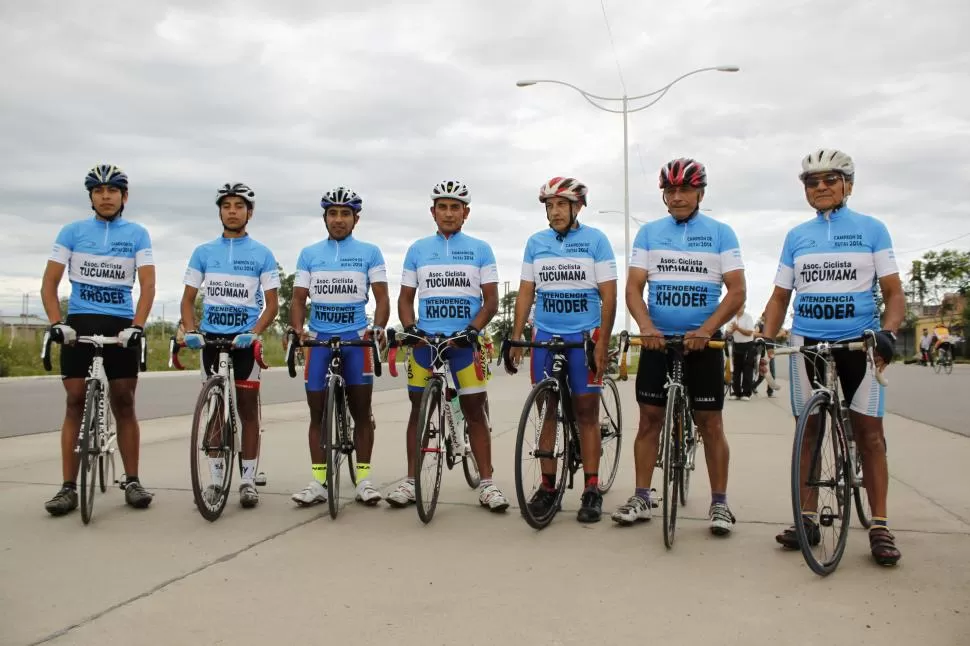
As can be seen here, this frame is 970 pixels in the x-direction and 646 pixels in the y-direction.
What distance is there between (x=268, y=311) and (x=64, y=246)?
4.71 feet

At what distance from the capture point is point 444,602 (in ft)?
12.7

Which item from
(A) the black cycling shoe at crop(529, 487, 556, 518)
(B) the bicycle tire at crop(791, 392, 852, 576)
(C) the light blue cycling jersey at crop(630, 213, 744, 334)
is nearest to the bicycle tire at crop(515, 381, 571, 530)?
(A) the black cycling shoe at crop(529, 487, 556, 518)

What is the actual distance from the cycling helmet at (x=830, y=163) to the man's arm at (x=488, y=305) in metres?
2.24

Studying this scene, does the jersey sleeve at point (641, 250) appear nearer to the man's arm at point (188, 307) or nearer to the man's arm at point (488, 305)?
the man's arm at point (488, 305)

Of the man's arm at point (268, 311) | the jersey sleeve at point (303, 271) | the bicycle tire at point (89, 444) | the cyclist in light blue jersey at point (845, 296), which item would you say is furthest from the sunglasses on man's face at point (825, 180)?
the bicycle tire at point (89, 444)

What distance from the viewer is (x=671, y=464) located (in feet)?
16.2

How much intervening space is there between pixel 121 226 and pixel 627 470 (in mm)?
4777

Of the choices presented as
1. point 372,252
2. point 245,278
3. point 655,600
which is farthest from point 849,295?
point 245,278

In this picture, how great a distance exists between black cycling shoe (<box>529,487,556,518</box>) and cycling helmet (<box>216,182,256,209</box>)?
3.00 metres

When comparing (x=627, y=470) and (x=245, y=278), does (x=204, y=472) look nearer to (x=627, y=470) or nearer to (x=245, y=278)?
(x=245, y=278)

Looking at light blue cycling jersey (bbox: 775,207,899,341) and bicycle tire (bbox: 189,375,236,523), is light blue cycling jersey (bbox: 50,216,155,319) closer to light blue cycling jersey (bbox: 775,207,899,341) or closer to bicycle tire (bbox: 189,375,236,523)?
bicycle tire (bbox: 189,375,236,523)

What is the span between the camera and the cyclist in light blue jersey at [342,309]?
6105 millimetres

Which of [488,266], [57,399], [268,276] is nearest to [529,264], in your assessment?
[488,266]

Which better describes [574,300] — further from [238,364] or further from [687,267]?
[238,364]
